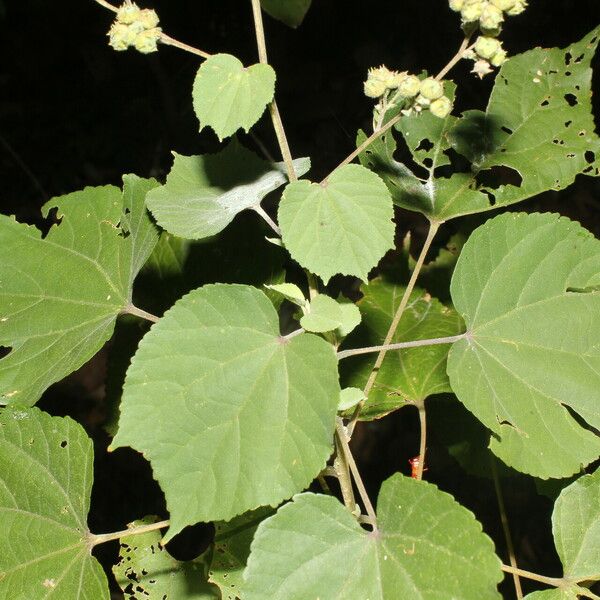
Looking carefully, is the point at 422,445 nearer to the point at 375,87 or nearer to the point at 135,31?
the point at 375,87

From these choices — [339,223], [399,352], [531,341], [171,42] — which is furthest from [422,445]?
[171,42]

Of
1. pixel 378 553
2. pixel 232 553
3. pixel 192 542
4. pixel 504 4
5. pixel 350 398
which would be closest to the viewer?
pixel 504 4

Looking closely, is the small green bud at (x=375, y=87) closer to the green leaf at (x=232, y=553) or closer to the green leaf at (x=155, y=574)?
the green leaf at (x=232, y=553)

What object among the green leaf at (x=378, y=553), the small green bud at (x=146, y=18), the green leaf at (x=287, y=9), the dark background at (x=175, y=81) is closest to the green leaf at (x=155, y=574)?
the green leaf at (x=378, y=553)

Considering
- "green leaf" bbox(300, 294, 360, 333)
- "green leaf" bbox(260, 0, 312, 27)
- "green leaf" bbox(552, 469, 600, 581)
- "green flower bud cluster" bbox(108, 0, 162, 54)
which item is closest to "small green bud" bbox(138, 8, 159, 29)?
"green flower bud cluster" bbox(108, 0, 162, 54)

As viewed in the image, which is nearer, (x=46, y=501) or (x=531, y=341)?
(x=531, y=341)

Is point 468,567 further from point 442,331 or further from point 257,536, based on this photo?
point 442,331

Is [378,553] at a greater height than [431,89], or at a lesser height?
lesser
